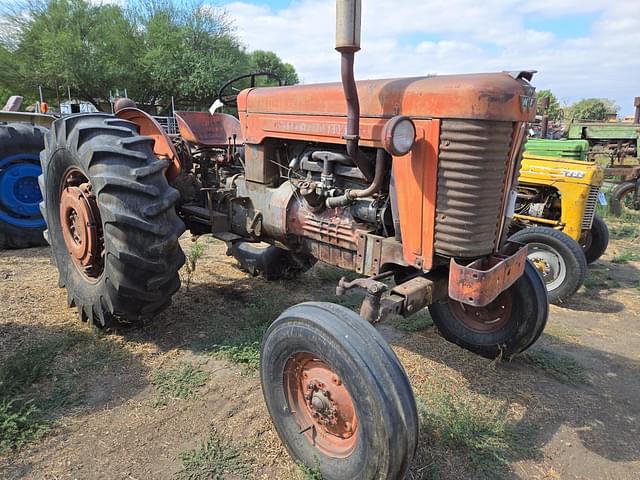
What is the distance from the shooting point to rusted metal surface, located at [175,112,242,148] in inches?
167

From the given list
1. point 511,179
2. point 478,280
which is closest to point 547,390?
point 478,280

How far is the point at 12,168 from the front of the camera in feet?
17.7

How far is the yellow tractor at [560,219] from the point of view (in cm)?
464

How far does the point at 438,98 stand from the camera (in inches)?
88.5

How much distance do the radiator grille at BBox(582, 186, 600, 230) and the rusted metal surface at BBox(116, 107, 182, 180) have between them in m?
4.33

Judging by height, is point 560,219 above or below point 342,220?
below

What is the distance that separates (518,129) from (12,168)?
5472 mm

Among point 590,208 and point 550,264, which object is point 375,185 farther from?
point 590,208

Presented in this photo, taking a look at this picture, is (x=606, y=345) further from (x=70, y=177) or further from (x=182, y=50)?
(x=182, y=50)

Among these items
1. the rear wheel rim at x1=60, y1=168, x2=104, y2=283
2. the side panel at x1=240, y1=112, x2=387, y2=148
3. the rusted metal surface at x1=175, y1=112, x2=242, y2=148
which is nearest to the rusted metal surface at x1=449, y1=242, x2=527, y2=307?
the side panel at x1=240, y1=112, x2=387, y2=148

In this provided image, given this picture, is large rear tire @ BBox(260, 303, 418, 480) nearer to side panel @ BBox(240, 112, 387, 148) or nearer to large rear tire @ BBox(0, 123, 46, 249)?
side panel @ BBox(240, 112, 387, 148)

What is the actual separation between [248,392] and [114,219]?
1.33 metres

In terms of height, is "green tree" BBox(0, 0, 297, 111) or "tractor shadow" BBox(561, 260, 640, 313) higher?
"green tree" BBox(0, 0, 297, 111)

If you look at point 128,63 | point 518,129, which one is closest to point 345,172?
point 518,129
